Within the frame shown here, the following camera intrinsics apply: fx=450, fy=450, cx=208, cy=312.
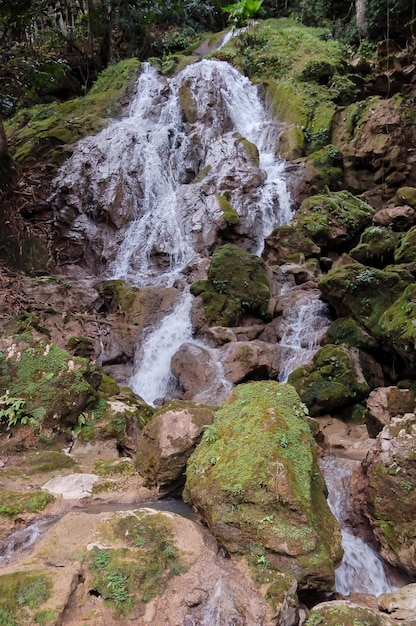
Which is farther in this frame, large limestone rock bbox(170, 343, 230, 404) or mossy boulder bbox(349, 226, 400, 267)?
mossy boulder bbox(349, 226, 400, 267)

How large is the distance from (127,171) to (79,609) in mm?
16366

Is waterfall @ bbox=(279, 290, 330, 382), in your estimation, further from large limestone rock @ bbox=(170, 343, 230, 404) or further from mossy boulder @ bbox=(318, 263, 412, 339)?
large limestone rock @ bbox=(170, 343, 230, 404)

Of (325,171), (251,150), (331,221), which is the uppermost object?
(251,150)

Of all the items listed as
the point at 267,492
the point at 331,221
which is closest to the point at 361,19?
the point at 331,221

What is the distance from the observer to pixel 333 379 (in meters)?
9.32

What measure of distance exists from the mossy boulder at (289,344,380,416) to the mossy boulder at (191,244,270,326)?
276 cm

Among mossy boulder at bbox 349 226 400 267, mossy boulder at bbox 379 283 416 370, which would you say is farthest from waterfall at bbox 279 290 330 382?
mossy boulder at bbox 379 283 416 370

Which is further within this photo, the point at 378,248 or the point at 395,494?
the point at 378,248

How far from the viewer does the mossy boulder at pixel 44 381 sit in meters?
5.97

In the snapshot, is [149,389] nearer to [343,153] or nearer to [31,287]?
[31,287]

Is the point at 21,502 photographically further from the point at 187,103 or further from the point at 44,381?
the point at 187,103

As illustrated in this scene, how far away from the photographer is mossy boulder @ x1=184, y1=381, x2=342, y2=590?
3.81m

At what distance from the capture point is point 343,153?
17.4 meters

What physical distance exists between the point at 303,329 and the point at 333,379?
2.43 metres
